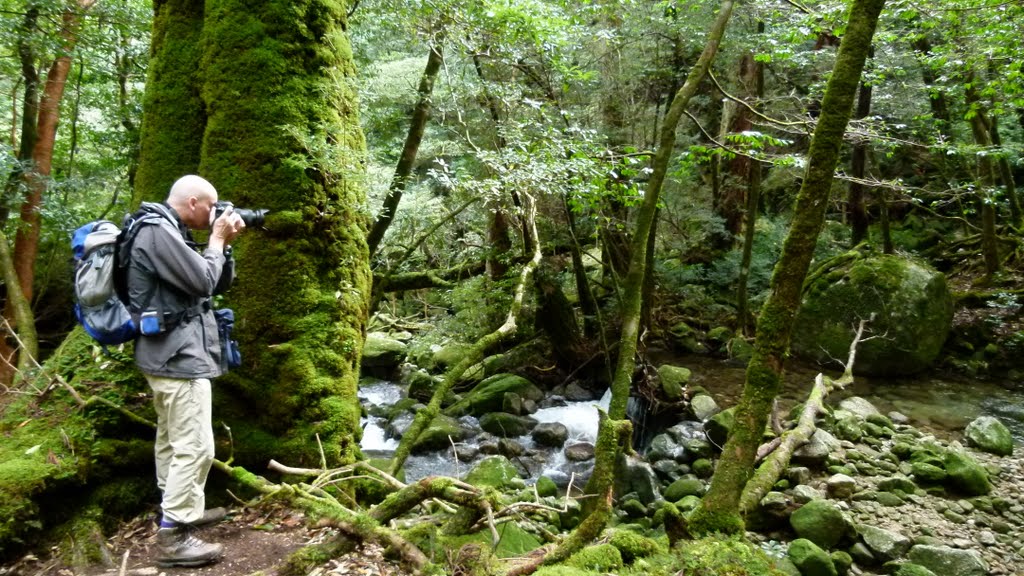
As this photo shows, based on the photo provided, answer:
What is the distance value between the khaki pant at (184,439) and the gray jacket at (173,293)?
9 centimetres

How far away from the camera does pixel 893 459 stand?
6793 millimetres

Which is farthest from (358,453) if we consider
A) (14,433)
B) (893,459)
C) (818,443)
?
(893,459)

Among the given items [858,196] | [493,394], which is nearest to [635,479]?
[493,394]

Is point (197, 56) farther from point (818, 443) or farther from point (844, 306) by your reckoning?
point (844, 306)

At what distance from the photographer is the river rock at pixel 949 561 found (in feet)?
15.3

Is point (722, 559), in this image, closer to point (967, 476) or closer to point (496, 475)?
point (496, 475)

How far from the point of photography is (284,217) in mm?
3875

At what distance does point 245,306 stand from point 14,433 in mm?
1391

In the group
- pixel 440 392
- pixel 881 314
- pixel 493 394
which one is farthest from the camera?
pixel 881 314

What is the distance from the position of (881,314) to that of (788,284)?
8325 millimetres

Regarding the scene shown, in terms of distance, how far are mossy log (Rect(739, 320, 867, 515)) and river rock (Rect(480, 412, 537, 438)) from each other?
3924 mm

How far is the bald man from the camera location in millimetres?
2811

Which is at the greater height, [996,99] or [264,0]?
[996,99]

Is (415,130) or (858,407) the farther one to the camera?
(858,407)
